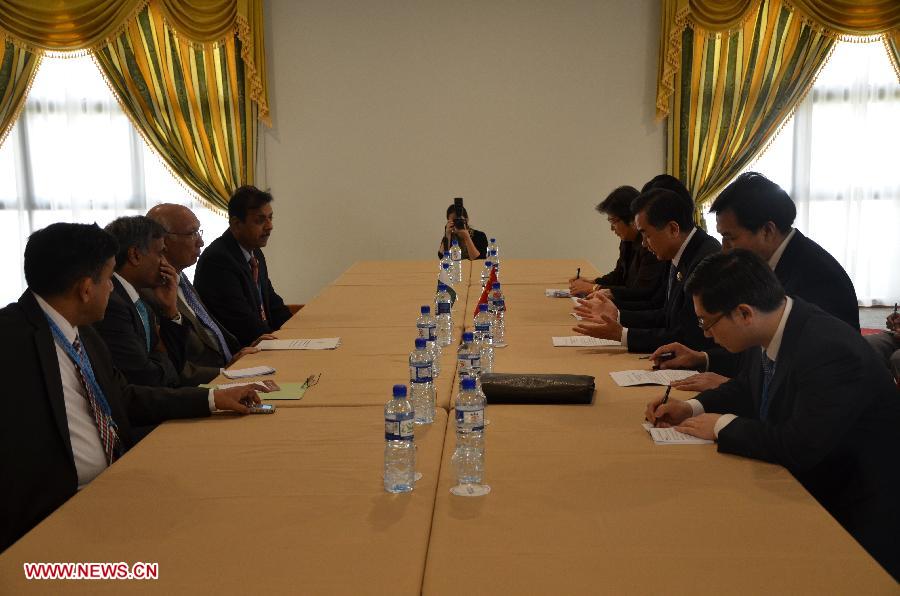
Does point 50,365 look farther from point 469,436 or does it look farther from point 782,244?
point 782,244

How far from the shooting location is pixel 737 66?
7191mm

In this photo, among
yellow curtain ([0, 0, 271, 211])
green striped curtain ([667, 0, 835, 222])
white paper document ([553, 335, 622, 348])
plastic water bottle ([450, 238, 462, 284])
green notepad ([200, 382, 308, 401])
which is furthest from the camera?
green striped curtain ([667, 0, 835, 222])

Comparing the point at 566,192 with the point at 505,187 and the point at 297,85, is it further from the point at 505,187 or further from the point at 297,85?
the point at 297,85

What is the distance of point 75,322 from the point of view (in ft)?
7.52

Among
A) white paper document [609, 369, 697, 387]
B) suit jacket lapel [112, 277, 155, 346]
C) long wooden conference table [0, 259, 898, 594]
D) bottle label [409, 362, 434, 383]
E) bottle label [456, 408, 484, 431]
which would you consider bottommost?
long wooden conference table [0, 259, 898, 594]

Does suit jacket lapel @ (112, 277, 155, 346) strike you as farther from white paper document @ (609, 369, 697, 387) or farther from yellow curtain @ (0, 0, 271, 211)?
yellow curtain @ (0, 0, 271, 211)

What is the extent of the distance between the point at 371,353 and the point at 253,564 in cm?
181

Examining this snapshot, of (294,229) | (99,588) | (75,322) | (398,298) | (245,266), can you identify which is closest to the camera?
(99,588)

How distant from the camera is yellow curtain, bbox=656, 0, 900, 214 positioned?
6.97 meters

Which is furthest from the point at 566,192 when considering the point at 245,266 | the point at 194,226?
the point at 194,226

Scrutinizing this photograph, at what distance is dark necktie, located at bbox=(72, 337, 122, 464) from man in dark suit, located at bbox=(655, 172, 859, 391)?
1830 millimetres

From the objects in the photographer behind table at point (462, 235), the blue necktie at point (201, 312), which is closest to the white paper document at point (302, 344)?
the blue necktie at point (201, 312)

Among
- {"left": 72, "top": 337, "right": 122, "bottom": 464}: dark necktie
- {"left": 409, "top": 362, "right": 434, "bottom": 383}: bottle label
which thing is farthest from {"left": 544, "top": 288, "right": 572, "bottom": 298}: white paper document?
{"left": 72, "top": 337, "right": 122, "bottom": 464}: dark necktie

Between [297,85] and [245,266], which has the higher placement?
[297,85]
